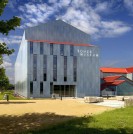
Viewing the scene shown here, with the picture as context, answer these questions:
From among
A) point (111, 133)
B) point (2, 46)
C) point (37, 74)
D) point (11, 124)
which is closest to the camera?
point (111, 133)

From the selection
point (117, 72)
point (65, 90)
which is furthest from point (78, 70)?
point (117, 72)

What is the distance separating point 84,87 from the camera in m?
63.8

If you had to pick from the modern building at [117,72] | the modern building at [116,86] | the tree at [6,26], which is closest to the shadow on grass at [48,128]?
the tree at [6,26]

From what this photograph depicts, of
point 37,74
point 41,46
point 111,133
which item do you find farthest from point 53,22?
point 111,133

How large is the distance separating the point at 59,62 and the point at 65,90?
667 cm

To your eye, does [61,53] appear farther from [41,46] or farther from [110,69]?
[110,69]

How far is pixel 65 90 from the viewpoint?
63.3 m

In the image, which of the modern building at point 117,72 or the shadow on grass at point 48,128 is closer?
the shadow on grass at point 48,128

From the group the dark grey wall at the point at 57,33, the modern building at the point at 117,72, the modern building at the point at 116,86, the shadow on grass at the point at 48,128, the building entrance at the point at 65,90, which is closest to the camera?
the shadow on grass at the point at 48,128

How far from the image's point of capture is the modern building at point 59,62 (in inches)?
2347

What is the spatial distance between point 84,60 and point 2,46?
46.7m

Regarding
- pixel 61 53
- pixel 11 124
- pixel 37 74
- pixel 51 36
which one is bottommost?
pixel 11 124

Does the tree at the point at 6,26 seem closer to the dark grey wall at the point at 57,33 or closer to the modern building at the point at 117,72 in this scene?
the dark grey wall at the point at 57,33

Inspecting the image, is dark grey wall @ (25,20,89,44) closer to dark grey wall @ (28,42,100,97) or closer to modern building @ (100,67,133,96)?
dark grey wall @ (28,42,100,97)
